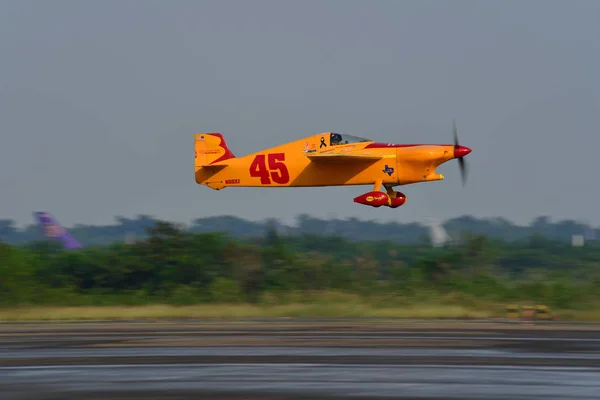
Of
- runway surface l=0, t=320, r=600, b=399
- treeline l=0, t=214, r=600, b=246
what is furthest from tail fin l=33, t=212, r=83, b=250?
runway surface l=0, t=320, r=600, b=399

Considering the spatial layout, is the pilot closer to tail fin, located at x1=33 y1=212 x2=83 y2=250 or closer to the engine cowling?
the engine cowling

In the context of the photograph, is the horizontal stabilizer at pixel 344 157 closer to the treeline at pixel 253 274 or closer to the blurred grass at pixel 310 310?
the blurred grass at pixel 310 310

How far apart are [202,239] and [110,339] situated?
2267 cm

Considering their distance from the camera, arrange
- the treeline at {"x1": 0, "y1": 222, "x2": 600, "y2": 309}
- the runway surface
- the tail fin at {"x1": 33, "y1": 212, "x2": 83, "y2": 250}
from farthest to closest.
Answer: the tail fin at {"x1": 33, "y1": 212, "x2": 83, "y2": 250} → the treeline at {"x1": 0, "y1": 222, "x2": 600, "y2": 309} → the runway surface

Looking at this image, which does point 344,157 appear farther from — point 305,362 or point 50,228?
point 50,228

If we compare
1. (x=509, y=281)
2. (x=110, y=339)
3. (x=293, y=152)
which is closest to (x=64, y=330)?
(x=110, y=339)

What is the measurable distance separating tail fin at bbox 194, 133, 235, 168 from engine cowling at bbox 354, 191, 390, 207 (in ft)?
16.4

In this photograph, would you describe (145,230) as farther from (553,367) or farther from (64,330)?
(553,367)

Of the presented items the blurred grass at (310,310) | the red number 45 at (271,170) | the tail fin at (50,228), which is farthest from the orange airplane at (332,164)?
the tail fin at (50,228)

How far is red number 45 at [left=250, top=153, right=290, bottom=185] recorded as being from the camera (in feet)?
102

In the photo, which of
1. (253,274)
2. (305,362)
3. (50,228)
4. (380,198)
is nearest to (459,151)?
(380,198)

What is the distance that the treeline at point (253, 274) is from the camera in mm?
43594

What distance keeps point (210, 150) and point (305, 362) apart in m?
12.5

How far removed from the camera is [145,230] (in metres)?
50.6
